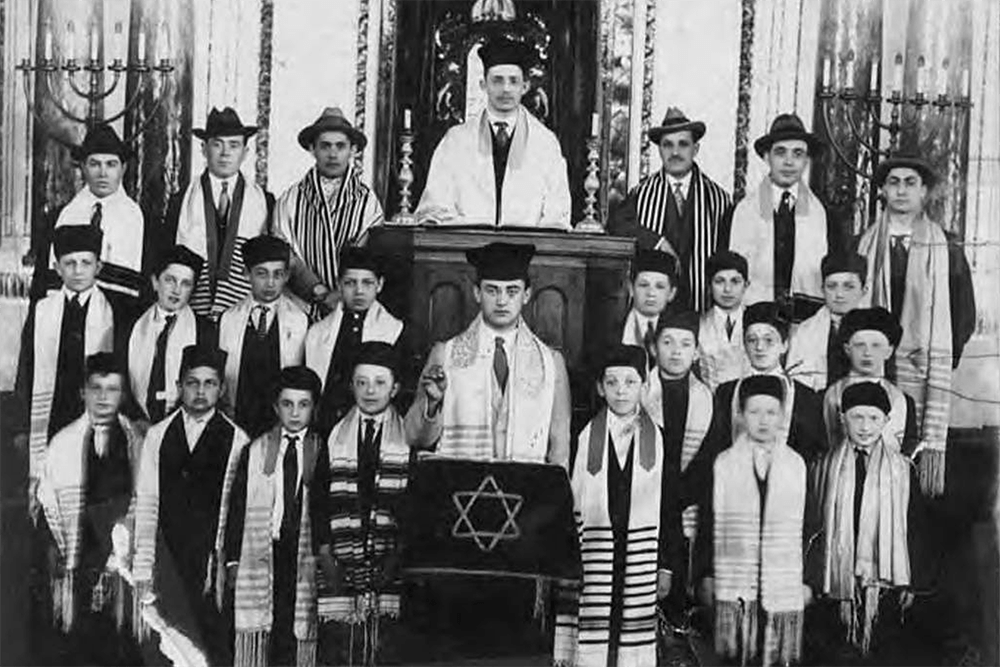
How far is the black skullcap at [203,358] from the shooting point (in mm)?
6691

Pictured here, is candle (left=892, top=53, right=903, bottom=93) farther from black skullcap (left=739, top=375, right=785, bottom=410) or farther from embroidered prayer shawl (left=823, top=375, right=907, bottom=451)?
black skullcap (left=739, top=375, right=785, bottom=410)

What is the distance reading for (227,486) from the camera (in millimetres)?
6688

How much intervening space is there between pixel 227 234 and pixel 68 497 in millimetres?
1139

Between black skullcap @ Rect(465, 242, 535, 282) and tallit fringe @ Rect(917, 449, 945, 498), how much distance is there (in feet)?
5.49

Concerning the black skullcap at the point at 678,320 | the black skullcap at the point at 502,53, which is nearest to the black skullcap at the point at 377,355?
the black skullcap at the point at 678,320

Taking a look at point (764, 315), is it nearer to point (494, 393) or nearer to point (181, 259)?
point (494, 393)

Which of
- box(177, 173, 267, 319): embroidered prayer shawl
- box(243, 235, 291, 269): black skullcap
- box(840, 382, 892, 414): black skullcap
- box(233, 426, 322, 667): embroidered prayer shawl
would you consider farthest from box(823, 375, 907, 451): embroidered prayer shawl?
box(177, 173, 267, 319): embroidered prayer shawl

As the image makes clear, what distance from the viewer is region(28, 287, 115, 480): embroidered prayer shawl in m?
6.73

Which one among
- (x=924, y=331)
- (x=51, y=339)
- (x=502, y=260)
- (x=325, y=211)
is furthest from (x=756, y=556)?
(x=51, y=339)

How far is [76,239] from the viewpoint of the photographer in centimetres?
674

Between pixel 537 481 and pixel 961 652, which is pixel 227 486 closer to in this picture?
pixel 537 481

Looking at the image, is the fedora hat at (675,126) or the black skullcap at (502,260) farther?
the fedora hat at (675,126)

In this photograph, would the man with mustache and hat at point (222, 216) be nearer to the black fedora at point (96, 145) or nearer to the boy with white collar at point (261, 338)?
the boy with white collar at point (261, 338)

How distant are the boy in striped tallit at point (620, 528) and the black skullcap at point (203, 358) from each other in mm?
1359
